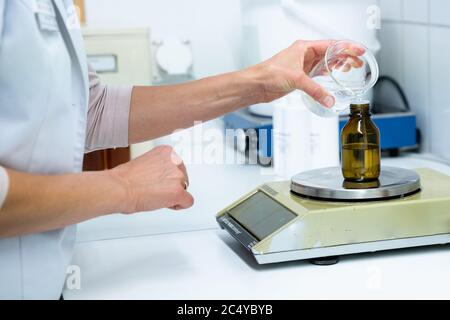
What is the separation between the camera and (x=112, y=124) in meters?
1.24

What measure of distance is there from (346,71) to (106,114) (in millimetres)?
374

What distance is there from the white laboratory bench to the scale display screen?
42mm

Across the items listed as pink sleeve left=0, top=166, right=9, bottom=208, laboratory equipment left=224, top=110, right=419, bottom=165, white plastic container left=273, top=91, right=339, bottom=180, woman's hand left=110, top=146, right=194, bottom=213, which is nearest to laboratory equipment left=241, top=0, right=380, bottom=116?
laboratory equipment left=224, top=110, right=419, bottom=165

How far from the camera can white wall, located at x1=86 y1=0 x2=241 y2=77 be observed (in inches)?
63.6

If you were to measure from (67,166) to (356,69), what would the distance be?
49cm

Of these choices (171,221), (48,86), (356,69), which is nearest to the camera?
(48,86)

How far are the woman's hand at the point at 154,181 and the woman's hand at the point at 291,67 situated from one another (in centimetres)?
24

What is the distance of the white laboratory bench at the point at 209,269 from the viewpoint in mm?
1002

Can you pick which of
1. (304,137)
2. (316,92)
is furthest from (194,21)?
(316,92)

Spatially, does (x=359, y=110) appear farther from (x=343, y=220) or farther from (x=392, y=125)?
(x=392, y=125)

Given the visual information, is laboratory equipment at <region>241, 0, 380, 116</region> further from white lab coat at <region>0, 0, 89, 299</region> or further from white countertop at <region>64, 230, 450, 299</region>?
white lab coat at <region>0, 0, 89, 299</region>

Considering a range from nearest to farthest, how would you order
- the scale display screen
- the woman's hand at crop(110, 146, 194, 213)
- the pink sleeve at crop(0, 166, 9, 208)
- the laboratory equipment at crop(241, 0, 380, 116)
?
the pink sleeve at crop(0, 166, 9, 208)
the woman's hand at crop(110, 146, 194, 213)
the scale display screen
the laboratory equipment at crop(241, 0, 380, 116)
